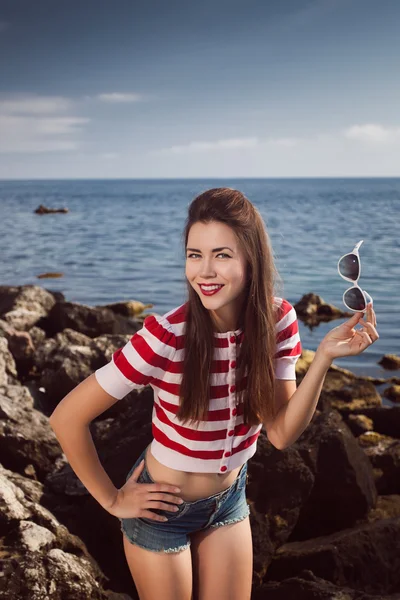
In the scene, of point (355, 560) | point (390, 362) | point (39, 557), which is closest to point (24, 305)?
point (390, 362)

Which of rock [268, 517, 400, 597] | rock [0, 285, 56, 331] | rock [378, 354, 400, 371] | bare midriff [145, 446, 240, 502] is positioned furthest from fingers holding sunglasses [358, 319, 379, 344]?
rock [378, 354, 400, 371]

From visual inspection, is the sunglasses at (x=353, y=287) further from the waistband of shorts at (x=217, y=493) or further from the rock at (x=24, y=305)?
the rock at (x=24, y=305)

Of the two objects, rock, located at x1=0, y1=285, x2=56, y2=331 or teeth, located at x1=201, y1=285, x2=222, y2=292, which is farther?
rock, located at x1=0, y1=285, x2=56, y2=331

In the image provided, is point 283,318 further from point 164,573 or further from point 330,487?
point 330,487

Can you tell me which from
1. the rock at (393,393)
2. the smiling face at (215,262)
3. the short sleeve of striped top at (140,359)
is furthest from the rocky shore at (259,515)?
the rock at (393,393)

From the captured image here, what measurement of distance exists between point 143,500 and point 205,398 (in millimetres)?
505

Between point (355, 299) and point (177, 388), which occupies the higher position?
point (355, 299)

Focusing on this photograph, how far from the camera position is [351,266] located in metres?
2.87

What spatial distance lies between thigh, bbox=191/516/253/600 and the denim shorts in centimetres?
4

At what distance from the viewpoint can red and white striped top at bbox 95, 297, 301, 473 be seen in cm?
279

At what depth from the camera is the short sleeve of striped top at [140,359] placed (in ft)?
9.09

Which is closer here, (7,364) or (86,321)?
(7,364)

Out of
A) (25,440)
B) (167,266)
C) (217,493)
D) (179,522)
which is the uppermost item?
(217,493)

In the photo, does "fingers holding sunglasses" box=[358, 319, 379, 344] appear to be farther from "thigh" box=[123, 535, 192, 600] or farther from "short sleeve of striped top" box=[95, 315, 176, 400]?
"thigh" box=[123, 535, 192, 600]
